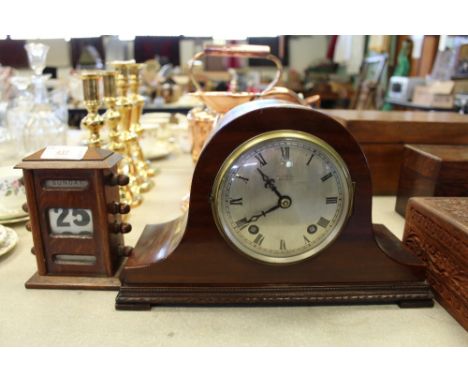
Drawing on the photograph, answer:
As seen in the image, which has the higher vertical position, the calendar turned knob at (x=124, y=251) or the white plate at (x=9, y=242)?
the calendar turned knob at (x=124, y=251)

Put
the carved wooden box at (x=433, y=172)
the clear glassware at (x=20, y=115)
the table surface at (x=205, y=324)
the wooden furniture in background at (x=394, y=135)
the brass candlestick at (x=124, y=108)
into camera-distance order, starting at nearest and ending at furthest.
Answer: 1. the table surface at (x=205, y=324)
2. the carved wooden box at (x=433, y=172)
3. the brass candlestick at (x=124, y=108)
4. the wooden furniture in background at (x=394, y=135)
5. the clear glassware at (x=20, y=115)

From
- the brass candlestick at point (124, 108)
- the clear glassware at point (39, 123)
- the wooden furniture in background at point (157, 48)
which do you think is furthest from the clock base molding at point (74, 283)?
the wooden furniture in background at point (157, 48)

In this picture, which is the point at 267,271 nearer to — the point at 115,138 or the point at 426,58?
the point at 115,138

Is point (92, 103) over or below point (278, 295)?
over

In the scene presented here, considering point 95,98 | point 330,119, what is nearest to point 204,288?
point 330,119

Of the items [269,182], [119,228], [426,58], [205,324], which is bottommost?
[205,324]

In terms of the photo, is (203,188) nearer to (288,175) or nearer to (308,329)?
→ (288,175)

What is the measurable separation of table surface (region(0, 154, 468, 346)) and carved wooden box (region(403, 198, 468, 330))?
36 millimetres

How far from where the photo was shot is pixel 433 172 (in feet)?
3.15

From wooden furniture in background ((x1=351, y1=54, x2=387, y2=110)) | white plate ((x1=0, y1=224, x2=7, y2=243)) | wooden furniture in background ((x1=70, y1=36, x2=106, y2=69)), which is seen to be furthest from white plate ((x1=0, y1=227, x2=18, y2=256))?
wooden furniture in background ((x1=70, y1=36, x2=106, y2=69))

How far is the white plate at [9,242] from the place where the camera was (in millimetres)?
834

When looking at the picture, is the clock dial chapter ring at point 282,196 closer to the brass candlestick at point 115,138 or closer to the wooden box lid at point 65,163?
the wooden box lid at point 65,163

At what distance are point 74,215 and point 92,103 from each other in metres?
0.32

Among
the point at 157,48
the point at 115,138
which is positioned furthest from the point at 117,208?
the point at 157,48
